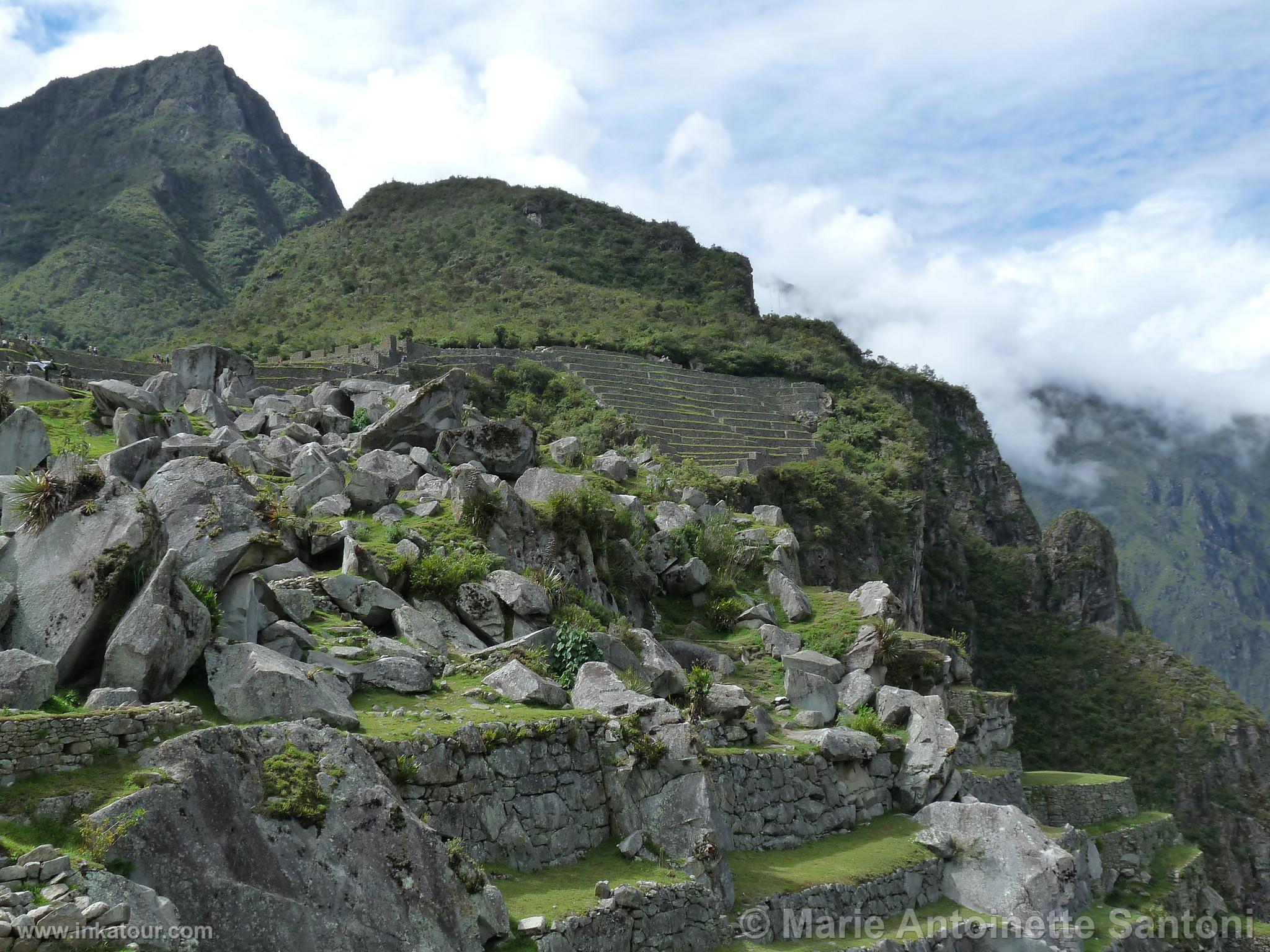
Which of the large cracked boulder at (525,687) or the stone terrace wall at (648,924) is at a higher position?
the large cracked boulder at (525,687)

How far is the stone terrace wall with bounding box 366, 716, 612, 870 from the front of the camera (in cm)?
1024

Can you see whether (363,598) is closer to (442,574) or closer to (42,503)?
(442,574)

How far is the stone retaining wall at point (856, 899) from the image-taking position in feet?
41.0

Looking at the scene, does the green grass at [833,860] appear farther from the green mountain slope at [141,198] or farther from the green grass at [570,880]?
the green mountain slope at [141,198]

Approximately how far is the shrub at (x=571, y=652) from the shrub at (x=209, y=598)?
4456mm

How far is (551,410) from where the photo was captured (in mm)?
47375

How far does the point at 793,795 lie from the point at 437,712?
18.7ft

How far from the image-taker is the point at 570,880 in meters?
10.9

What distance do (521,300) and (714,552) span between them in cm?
5514

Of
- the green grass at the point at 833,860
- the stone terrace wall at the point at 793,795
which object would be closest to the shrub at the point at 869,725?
the stone terrace wall at the point at 793,795

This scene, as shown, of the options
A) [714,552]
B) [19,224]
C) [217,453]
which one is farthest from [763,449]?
[19,224]

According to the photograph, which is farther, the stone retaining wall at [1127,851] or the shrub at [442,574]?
the stone retaining wall at [1127,851]

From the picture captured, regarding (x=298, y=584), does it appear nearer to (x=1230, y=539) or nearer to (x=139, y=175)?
(x=139, y=175)

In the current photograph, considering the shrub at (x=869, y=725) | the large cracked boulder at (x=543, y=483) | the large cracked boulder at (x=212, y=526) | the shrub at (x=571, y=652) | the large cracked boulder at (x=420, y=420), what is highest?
the large cracked boulder at (x=420, y=420)
